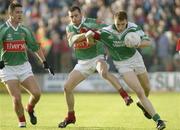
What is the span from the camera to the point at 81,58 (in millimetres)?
14734

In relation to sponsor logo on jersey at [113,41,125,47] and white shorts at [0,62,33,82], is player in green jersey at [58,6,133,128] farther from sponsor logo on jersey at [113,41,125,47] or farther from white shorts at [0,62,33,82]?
white shorts at [0,62,33,82]

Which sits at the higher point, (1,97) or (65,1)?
(65,1)

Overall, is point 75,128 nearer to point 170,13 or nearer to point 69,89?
point 69,89

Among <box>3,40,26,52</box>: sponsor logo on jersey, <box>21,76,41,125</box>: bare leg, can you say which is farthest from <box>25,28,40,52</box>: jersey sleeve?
<box>21,76,41,125</box>: bare leg

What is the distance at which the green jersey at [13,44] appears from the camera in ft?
47.3

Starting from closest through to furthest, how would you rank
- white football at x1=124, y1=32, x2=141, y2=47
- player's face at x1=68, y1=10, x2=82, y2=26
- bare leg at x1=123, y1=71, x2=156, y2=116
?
white football at x1=124, y1=32, x2=141, y2=47 → bare leg at x1=123, y1=71, x2=156, y2=116 → player's face at x1=68, y1=10, x2=82, y2=26

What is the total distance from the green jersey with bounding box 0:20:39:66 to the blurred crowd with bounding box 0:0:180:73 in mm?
11398

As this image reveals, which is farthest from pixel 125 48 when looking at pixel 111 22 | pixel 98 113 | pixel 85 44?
pixel 111 22

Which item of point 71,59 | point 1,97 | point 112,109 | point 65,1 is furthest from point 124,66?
point 65,1

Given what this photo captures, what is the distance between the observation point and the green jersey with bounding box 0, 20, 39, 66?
1441 centimetres

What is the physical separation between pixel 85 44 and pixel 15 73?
1519mm

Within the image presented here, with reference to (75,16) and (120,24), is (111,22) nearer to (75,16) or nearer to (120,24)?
(75,16)

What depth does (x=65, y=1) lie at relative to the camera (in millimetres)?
29000

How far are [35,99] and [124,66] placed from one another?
2258mm
